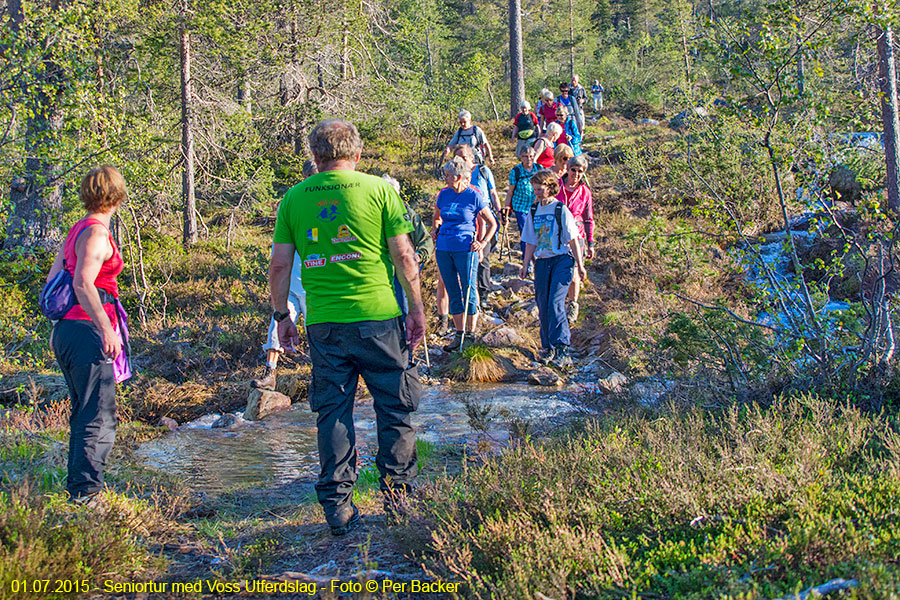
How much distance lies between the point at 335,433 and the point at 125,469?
7.17 feet

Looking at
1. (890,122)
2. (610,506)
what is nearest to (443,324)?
(610,506)

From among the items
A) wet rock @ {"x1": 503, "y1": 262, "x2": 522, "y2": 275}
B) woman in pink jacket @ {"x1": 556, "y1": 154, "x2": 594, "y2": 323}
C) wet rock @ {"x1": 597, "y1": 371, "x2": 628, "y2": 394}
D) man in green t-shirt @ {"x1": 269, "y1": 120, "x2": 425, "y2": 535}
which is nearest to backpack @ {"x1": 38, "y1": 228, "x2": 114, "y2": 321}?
man in green t-shirt @ {"x1": 269, "y1": 120, "x2": 425, "y2": 535}

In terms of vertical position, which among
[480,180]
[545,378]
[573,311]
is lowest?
[545,378]

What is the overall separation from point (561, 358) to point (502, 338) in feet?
3.37

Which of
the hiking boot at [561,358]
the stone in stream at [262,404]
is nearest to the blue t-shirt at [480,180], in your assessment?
the hiking boot at [561,358]

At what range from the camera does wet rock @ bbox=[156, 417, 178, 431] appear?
6.83 meters

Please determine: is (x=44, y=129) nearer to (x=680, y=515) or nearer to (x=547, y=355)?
(x=547, y=355)

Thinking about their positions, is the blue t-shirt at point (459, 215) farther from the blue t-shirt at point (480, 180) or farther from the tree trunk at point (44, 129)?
the tree trunk at point (44, 129)

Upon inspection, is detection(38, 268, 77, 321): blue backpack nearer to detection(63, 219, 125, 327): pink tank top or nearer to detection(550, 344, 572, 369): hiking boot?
detection(63, 219, 125, 327): pink tank top

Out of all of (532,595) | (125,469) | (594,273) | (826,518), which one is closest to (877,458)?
(826,518)

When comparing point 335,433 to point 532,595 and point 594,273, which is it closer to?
point 532,595

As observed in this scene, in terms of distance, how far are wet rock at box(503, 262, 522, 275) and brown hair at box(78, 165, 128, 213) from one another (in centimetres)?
822

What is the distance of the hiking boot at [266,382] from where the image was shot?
7075mm

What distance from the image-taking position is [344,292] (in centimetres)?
359
